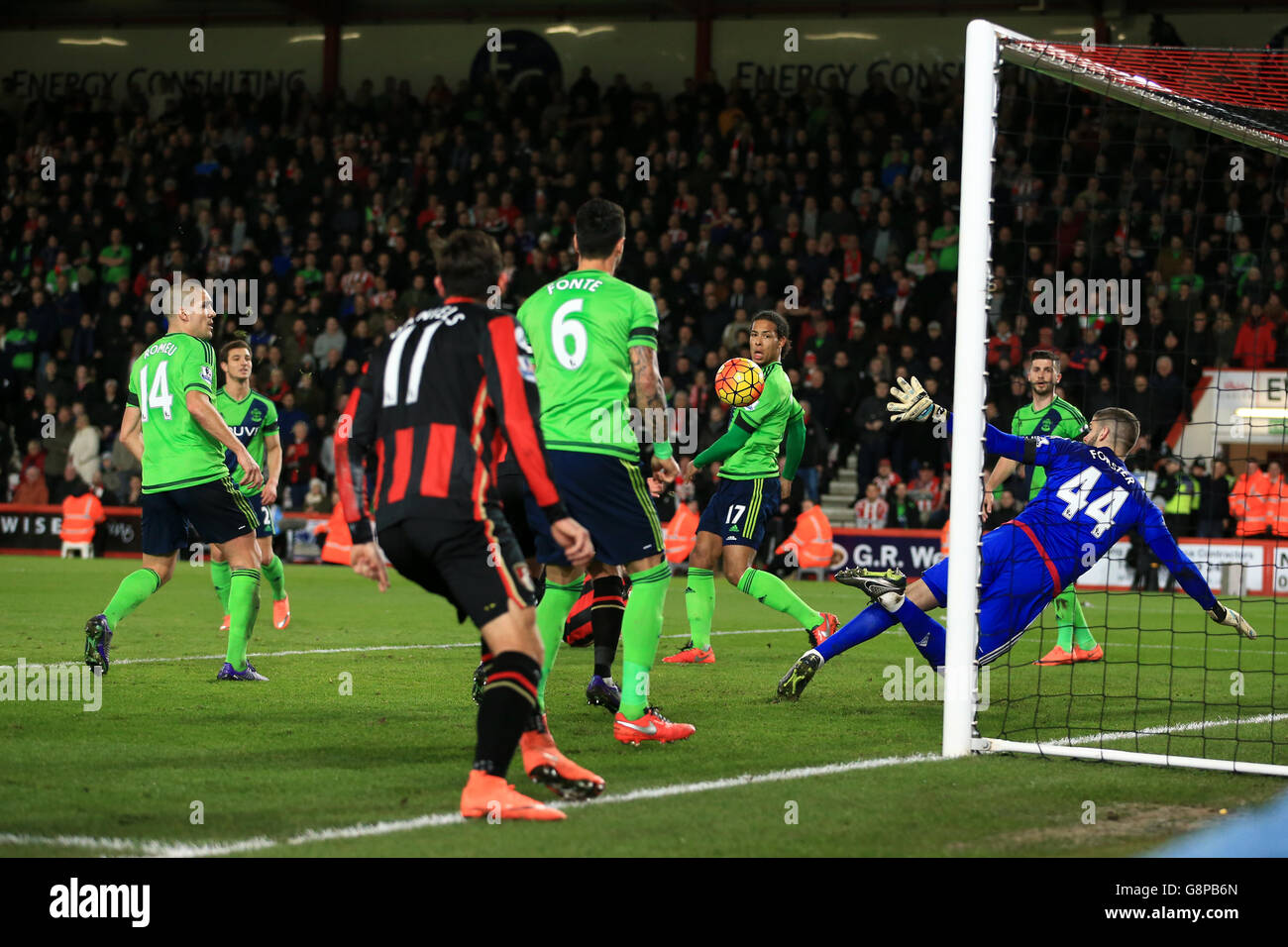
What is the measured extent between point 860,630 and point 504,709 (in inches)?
126

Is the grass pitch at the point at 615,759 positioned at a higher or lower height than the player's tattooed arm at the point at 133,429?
lower

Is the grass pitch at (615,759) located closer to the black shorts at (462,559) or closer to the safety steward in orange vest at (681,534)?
the black shorts at (462,559)

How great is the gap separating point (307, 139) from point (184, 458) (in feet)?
69.6

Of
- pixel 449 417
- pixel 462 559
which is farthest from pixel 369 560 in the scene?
pixel 449 417

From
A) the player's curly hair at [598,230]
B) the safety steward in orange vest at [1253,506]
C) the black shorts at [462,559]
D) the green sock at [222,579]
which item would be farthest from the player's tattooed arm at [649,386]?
the safety steward in orange vest at [1253,506]

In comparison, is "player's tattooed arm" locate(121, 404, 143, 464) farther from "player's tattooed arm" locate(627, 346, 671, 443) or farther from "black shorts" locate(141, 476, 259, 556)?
"player's tattooed arm" locate(627, 346, 671, 443)

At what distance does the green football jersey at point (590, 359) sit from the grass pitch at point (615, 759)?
1.37 meters

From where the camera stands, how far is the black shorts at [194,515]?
842cm

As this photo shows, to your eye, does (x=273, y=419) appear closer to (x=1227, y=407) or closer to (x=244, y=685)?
(x=244, y=685)

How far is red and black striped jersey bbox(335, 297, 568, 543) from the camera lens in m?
4.91

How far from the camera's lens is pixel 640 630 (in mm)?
6379

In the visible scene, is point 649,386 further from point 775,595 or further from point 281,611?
point 281,611

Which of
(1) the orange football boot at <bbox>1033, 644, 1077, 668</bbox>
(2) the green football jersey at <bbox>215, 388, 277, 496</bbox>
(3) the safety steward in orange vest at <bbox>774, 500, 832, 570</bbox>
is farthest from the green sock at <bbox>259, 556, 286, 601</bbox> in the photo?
(3) the safety steward in orange vest at <bbox>774, 500, 832, 570</bbox>

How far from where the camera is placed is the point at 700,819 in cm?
486
